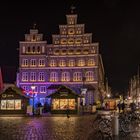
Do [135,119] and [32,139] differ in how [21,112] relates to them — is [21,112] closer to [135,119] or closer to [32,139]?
[135,119]

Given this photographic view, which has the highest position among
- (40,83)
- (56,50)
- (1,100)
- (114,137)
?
(56,50)

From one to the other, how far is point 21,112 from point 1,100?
113 inches

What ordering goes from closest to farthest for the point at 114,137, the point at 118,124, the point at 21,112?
1. the point at 114,137
2. the point at 118,124
3. the point at 21,112

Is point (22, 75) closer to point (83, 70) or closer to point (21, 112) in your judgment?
point (83, 70)

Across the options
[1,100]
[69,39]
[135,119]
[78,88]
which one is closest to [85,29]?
[69,39]

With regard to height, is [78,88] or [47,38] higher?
[47,38]

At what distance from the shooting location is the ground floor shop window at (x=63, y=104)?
4816 centimetres

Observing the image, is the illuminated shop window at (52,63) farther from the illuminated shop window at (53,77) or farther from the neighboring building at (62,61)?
the illuminated shop window at (53,77)

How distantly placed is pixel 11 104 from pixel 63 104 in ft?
20.9

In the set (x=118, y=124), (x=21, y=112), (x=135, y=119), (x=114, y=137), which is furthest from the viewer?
(x=21, y=112)

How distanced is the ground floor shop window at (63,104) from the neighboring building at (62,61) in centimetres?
3569

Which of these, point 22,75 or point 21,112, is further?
point 22,75

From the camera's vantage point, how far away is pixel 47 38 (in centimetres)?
9169

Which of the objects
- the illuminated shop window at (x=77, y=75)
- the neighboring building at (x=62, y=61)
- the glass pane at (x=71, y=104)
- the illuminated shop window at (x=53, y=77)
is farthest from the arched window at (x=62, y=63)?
the glass pane at (x=71, y=104)
